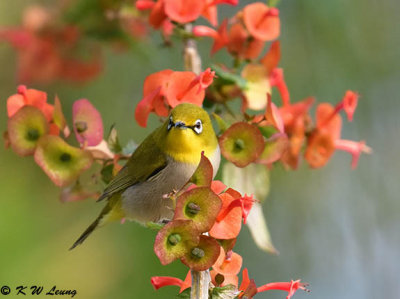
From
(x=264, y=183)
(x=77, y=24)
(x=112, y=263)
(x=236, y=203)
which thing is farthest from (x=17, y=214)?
(x=236, y=203)

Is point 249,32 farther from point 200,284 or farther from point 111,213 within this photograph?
point 200,284

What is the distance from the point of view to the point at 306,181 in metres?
3.11

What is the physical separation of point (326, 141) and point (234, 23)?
36cm

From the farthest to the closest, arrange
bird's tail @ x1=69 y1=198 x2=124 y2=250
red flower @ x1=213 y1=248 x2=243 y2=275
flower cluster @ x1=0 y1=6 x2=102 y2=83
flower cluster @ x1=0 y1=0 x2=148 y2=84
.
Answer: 1. flower cluster @ x1=0 y1=6 x2=102 y2=83
2. flower cluster @ x1=0 y1=0 x2=148 y2=84
3. bird's tail @ x1=69 y1=198 x2=124 y2=250
4. red flower @ x1=213 y1=248 x2=243 y2=275

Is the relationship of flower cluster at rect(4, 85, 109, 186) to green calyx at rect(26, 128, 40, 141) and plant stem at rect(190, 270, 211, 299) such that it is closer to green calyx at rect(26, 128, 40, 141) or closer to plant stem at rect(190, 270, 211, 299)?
green calyx at rect(26, 128, 40, 141)

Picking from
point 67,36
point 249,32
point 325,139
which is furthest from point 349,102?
point 67,36

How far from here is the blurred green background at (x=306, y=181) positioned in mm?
2445

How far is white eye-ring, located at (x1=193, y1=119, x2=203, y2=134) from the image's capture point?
58.8 inches

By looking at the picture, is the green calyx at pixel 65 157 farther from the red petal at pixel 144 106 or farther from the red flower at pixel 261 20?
the red flower at pixel 261 20

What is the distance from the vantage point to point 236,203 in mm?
1153

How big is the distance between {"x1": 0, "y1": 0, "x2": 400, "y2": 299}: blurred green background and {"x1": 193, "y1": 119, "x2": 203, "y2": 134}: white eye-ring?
0.85m

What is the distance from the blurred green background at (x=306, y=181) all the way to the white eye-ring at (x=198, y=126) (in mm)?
850

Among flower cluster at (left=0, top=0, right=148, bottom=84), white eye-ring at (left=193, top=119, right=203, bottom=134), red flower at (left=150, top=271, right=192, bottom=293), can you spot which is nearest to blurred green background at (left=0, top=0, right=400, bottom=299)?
flower cluster at (left=0, top=0, right=148, bottom=84)

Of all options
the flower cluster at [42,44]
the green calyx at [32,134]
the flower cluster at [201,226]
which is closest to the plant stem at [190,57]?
the green calyx at [32,134]
